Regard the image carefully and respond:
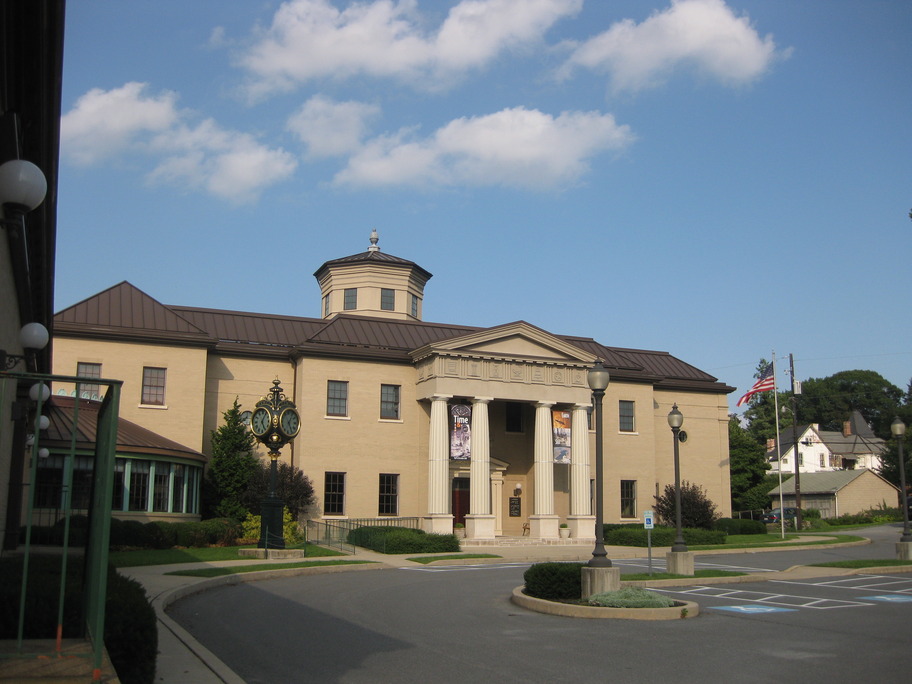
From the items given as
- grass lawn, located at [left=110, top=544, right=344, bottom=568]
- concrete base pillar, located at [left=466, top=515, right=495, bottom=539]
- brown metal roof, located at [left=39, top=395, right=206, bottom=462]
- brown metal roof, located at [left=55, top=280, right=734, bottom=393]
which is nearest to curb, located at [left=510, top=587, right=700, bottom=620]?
grass lawn, located at [left=110, top=544, right=344, bottom=568]

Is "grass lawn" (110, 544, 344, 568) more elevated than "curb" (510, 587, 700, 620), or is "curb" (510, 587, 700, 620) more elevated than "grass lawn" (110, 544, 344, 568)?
"curb" (510, 587, 700, 620)

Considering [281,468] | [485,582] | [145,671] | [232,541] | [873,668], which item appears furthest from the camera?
[281,468]

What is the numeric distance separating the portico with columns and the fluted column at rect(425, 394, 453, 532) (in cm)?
5

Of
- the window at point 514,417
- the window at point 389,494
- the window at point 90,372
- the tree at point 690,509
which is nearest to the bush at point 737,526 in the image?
the tree at point 690,509

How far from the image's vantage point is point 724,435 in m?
53.4

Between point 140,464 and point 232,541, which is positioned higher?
point 140,464

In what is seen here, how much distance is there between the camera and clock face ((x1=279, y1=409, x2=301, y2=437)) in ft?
101

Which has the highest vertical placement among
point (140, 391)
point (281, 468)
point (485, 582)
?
point (140, 391)

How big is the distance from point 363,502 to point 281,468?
185 inches

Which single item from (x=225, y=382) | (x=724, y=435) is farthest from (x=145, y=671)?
(x=724, y=435)

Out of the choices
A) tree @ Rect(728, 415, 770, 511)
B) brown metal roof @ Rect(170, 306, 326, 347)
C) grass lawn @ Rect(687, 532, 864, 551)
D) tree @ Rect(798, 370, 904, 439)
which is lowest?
grass lawn @ Rect(687, 532, 864, 551)

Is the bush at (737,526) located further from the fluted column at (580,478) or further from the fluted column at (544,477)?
the fluted column at (544,477)

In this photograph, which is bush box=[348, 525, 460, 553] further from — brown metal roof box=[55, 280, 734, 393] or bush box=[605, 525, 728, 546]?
brown metal roof box=[55, 280, 734, 393]

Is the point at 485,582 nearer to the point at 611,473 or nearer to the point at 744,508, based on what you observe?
the point at 611,473
